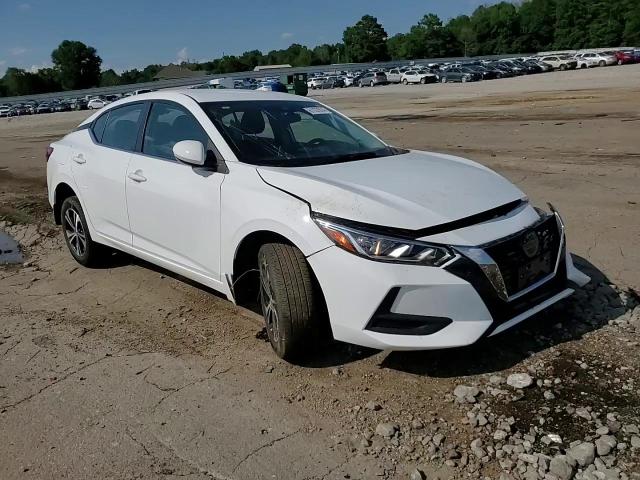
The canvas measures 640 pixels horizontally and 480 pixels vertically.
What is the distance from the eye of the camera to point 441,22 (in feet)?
508

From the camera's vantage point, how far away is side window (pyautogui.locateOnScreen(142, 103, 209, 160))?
14.6 ft

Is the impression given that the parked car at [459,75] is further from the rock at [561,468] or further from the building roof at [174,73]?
the rock at [561,468]

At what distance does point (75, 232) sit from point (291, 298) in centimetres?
321

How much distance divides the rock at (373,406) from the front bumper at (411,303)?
30cm

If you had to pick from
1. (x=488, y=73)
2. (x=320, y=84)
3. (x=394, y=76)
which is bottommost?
(x=320, y=84)

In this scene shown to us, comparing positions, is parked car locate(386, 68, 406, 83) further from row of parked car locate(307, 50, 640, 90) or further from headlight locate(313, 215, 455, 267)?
headlight locate(313, 215, 455, 267)

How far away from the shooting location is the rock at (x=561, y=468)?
2.65 meters

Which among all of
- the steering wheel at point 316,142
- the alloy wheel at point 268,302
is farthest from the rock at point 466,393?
the steering wheel at point 316,142

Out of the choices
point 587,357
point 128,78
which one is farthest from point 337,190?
point 128,78

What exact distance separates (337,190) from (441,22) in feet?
537

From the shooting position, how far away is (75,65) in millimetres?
137125

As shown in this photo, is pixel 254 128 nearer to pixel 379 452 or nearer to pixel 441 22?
pixel 379 452

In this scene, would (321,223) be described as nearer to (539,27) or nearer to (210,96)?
(210,96)

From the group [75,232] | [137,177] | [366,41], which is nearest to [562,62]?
[75,232]
